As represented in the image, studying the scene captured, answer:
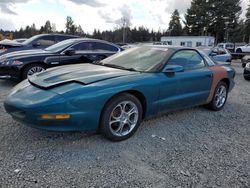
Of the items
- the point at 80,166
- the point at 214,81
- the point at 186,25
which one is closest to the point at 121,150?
the point at 80,166

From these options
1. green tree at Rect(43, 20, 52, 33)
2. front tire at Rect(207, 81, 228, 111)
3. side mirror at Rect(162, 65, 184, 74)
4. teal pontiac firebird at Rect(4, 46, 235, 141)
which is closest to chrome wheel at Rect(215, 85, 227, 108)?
front tire at Rect(207, 81, 228, 111)

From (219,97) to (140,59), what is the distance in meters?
2.10

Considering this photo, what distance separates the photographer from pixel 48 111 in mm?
2783

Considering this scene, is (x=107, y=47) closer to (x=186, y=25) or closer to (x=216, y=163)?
(x=216, y=163)

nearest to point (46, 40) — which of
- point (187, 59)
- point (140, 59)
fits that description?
point (140, 59)

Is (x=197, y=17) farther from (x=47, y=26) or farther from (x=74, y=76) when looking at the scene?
(x=74, y=76)

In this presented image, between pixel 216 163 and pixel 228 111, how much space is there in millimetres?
2466

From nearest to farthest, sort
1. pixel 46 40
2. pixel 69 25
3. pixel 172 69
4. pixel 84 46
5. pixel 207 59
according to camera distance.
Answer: pixel 172 69, pixel 207 59, pixel 84 46, pixel 46 40, pixel 69 25

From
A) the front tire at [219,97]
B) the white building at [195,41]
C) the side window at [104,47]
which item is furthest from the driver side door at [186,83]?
the white building at [195,41]

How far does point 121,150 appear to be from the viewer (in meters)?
3.14

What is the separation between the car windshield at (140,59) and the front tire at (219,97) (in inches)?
62.8

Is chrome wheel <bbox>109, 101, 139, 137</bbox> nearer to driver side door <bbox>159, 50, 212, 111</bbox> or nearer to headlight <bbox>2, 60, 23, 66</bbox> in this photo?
driver side door <bbox>159, 50, 212, 111</bbox>

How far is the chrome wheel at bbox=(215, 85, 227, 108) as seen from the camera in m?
5.04

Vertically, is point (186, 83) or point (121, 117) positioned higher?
point (186, 83)
